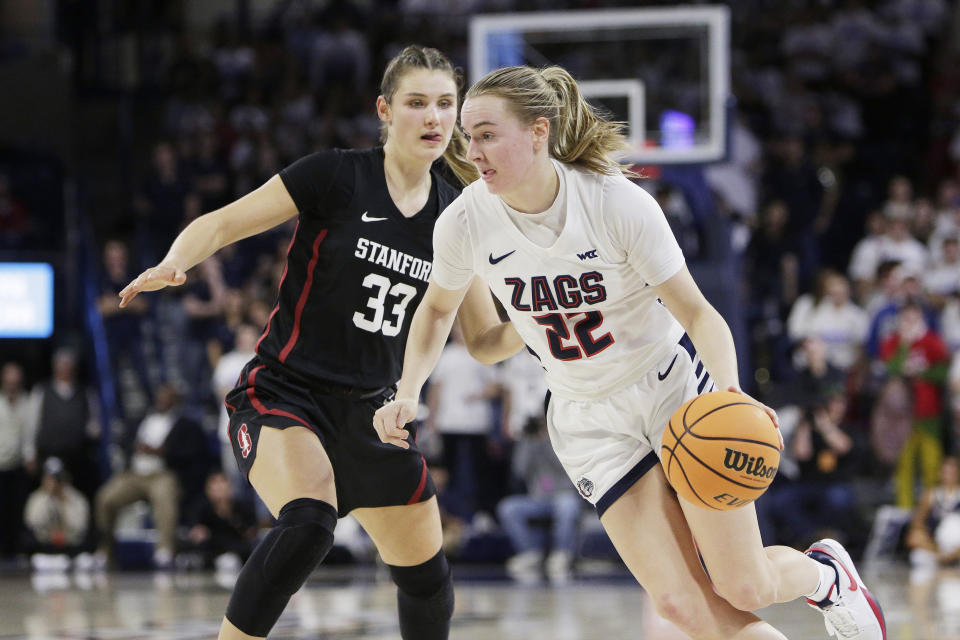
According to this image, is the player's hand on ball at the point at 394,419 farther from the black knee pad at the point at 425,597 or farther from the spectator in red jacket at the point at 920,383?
the spectator in red jacket at the point at 920,383

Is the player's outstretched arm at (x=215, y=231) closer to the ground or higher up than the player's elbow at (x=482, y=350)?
higher up

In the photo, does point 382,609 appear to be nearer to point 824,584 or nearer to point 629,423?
point 824,584

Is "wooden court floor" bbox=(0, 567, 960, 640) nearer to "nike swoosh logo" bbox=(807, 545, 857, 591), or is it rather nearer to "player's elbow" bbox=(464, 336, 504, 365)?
"nike swoosh logo" bbox=(807, 545, 857, 591)

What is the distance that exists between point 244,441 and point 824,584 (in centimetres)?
211

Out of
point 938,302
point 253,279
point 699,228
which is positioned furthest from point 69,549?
point 938,302

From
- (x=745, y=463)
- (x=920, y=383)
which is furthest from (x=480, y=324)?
(x=920, y=383)

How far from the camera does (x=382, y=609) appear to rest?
26.5 ft

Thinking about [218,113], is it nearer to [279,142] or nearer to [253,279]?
[279,142]

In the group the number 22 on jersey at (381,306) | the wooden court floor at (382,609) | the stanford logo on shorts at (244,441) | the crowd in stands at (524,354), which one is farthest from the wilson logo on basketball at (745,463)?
the crowd in stands at (524,354)

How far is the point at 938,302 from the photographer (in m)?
11.5

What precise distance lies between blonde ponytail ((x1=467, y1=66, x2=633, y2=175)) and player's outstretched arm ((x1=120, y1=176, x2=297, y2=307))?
86 cm

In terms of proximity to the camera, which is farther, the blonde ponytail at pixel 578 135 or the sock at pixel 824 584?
the sock at pixel 824 584

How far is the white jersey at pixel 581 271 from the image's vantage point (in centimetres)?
394

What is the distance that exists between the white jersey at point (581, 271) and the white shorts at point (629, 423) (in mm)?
42
